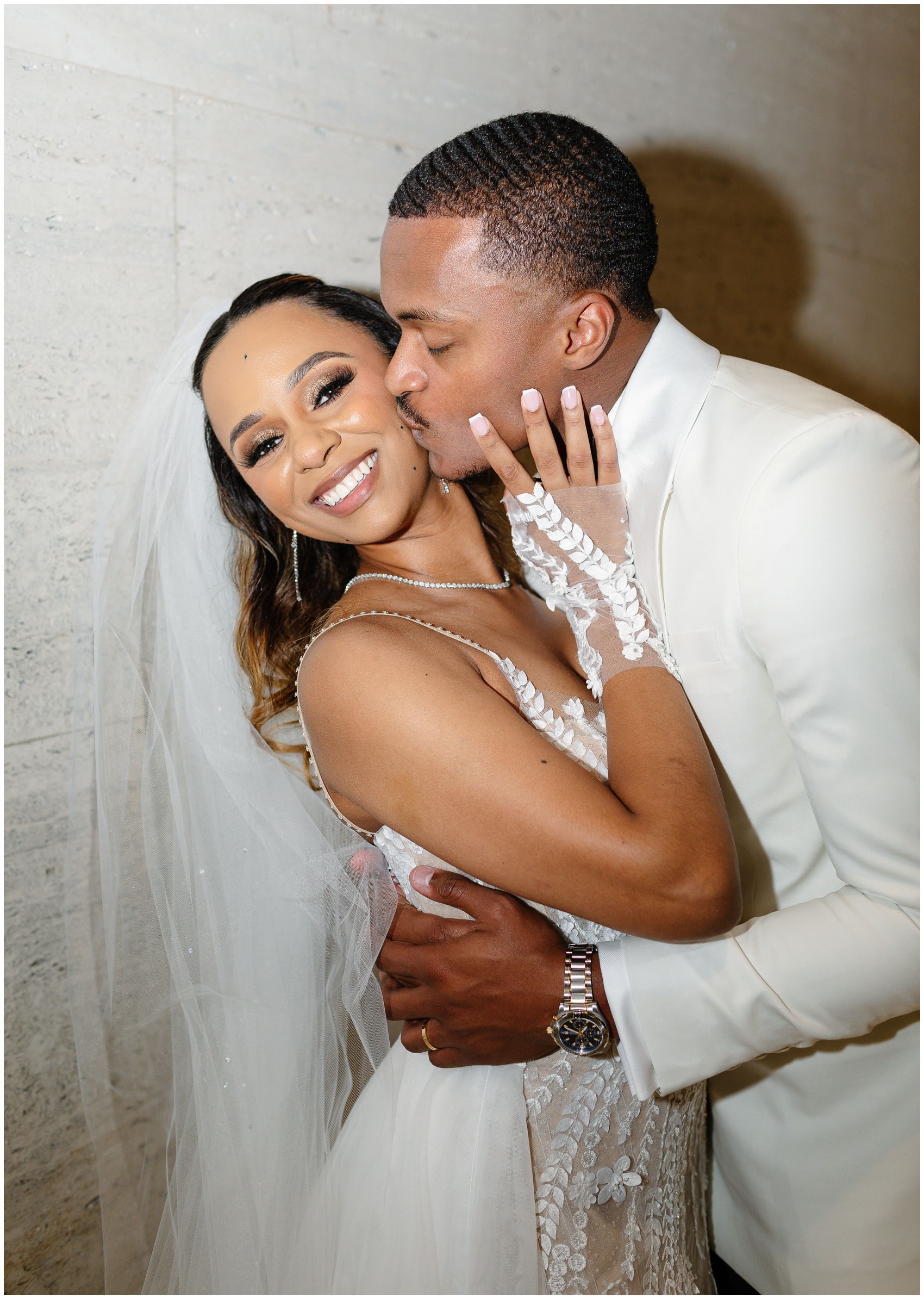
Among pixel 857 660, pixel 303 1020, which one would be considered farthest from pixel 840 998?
pixel 303 1020

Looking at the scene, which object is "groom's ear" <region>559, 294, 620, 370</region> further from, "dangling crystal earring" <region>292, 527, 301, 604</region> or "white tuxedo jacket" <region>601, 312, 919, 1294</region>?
"dangling crystal earring" <region>292, 527, 301, 604</region>

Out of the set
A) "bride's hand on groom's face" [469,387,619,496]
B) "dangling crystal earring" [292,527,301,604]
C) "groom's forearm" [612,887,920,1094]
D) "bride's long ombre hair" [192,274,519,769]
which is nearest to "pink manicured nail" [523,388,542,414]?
"bride's hand on groom's face" [469,387,619,496]

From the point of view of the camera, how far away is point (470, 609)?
1763 millimetres

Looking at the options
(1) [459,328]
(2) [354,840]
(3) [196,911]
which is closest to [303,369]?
(1) [459,328]

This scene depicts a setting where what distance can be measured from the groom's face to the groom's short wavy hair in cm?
3

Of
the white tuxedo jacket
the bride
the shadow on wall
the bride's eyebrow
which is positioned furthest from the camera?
the shadow on wall

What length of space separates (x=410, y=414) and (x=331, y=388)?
0.18m

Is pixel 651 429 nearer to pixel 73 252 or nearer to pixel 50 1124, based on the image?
pixel 73 252

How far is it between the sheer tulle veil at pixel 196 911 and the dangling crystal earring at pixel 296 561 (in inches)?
5.4

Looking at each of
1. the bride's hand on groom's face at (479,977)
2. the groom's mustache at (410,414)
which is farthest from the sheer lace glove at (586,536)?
the bride's hand on groom's face at (479,977)

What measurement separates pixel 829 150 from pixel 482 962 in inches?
112

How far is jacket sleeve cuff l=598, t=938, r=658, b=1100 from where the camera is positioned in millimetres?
1329

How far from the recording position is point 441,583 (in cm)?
182

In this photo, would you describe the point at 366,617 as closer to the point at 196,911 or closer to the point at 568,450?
the point at 568,450
